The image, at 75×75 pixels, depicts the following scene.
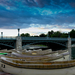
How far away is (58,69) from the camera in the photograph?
12.3m

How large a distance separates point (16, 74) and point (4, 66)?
198cm

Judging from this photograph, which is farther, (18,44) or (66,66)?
(18,44)

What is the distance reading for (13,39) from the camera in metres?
42.0

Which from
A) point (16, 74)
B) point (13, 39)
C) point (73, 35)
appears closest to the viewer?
point (16, 74)

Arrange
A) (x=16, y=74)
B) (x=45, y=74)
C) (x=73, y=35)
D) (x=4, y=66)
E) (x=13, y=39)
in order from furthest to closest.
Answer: (x=73, y=35) → (x=13, y=39) → (x=4, y=66) → (x=16, y=74) → (x=45, y=74)

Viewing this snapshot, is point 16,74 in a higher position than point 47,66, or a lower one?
lower

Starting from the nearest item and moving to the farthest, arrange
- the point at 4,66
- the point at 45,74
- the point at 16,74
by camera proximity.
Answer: the point at 45,74, the point at 16,74, the point at 4,66

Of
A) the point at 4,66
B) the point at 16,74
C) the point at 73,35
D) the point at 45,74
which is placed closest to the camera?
the point at 45,74

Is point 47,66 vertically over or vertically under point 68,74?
over

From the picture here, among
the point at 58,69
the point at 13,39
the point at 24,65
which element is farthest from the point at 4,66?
the point at 13,39

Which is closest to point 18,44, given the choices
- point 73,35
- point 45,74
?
point 45,74

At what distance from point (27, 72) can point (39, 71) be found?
4.31ft

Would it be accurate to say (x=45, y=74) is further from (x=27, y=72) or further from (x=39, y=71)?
(x=27, y=72)

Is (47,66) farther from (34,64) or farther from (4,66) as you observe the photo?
(4,66)
